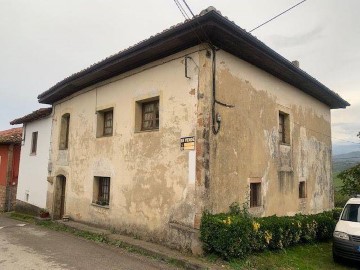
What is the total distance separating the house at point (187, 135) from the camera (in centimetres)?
757

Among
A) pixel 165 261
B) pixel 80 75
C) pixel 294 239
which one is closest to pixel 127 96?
pixel 80 75

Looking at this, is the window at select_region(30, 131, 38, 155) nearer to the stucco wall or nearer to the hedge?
the stucco wall

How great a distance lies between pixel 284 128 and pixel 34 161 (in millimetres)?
11453

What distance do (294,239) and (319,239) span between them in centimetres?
181

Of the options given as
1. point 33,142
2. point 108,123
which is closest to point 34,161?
point 33,142

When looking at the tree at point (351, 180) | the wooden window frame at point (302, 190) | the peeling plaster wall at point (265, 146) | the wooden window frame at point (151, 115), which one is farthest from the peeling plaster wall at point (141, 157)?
the tree at point (351, 180)

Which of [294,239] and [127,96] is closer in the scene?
[294,239]

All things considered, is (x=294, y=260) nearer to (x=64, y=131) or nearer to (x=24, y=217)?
(x=64, y=131)

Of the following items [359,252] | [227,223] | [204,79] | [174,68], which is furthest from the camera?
[174,68]

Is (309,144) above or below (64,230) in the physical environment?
above

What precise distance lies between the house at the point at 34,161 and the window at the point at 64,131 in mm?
1117

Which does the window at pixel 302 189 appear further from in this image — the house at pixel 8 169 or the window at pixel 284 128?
the house at pixel 8 169

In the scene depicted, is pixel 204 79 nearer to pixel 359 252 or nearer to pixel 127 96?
pixel 127 96

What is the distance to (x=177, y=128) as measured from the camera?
8078 mm
